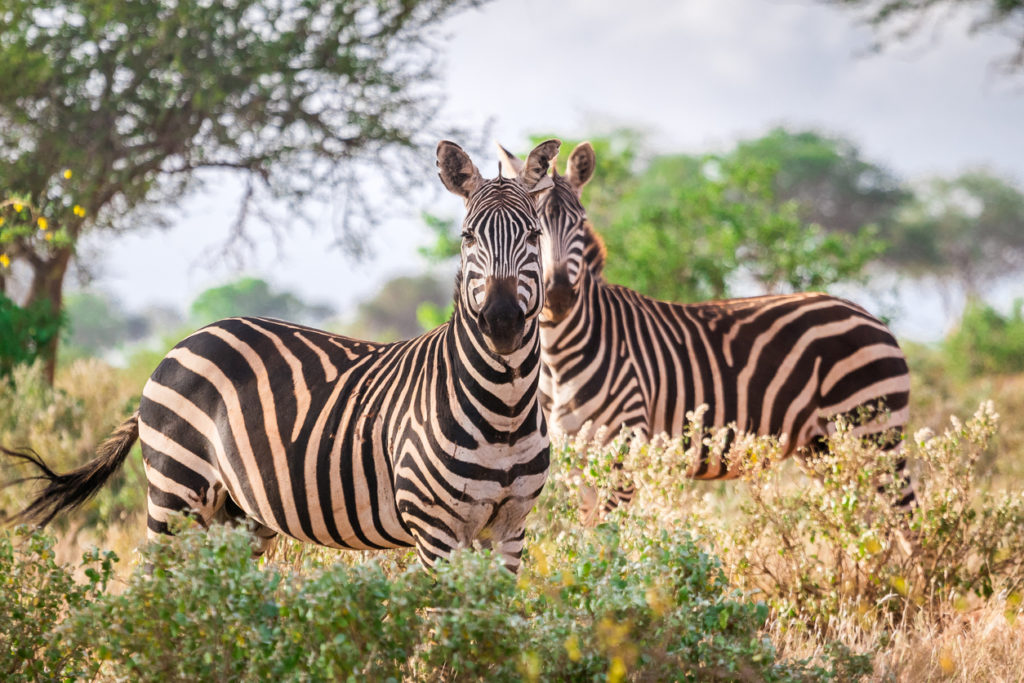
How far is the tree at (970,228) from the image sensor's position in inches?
1415

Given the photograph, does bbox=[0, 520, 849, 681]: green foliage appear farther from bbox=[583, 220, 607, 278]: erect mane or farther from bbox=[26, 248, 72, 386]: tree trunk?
bbox=[26, 248, 72, 386]: tree trunk

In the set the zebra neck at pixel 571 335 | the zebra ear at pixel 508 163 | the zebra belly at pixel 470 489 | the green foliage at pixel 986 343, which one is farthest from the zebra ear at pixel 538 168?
the green foliage at pixel 986 343

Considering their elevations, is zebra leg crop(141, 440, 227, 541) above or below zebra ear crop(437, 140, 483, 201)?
below

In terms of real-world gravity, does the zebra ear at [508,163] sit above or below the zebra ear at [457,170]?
above

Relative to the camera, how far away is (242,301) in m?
53.0

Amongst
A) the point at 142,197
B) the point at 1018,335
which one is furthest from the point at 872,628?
the point at 1018,335

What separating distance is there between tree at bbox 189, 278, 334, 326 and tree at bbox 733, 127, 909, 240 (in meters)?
30.9

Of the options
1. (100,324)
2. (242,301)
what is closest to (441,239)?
(242,301)

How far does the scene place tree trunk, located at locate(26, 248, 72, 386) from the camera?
976cm

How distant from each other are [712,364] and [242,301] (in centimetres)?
5068

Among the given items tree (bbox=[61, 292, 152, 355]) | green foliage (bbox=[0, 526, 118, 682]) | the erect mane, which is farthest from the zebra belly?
tree (bbox=[61, 292, 152, 355])

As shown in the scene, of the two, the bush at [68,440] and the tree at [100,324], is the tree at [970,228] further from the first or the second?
the tree at [100,324]

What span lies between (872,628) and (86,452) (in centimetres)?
682

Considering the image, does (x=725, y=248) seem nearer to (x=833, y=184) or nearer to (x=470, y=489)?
(x=470, y=489)
